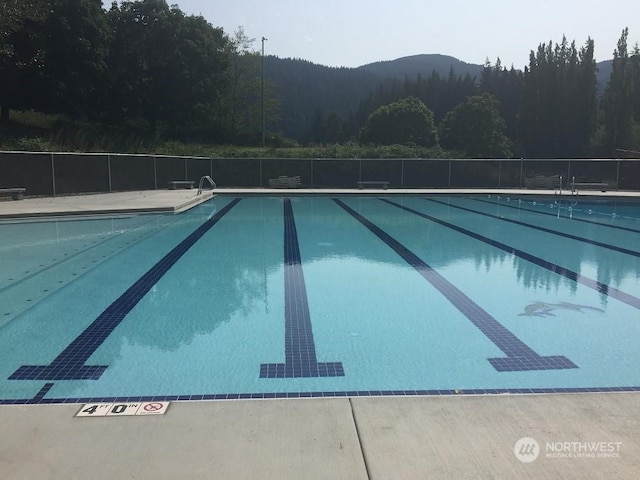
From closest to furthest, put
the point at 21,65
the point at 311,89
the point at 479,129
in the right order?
the point at 21,65, the point at 479,129, the point at 311,89

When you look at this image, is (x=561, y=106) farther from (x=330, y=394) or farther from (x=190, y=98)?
(x=330, y=394)

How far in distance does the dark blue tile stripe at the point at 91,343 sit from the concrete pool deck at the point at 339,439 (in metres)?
0.82

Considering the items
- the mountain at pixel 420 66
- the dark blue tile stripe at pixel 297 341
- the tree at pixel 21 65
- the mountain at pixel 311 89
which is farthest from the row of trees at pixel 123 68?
the mountain at pixel 420 66

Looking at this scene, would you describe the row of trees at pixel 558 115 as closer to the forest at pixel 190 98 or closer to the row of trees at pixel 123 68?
the forest at pixel 190 98

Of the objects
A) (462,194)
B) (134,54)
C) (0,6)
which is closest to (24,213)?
(0,6)

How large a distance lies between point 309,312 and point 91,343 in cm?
212

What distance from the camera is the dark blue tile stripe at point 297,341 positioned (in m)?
3.79

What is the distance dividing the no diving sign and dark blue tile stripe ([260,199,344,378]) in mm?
988

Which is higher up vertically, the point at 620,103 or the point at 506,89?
the point at 506,89

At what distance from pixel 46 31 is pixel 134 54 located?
7.52 meters

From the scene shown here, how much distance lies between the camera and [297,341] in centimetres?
451

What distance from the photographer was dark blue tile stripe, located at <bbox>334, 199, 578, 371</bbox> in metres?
3.91

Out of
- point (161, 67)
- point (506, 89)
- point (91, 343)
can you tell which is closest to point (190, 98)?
point (161, 67)

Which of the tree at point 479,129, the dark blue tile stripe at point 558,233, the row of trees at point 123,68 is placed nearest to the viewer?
the dark blue tile stripe at point 558,233
